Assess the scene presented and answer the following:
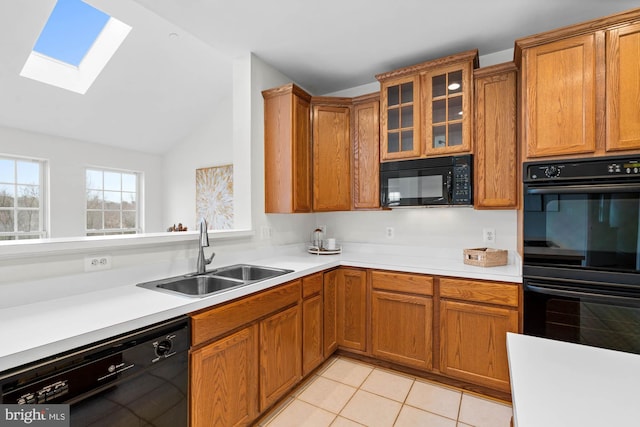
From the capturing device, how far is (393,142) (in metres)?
2.66

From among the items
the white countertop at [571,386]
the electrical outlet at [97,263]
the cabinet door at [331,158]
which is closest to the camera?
the white countertop at [571,386]

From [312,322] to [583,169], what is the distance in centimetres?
198

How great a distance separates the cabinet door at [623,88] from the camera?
1.67 metres

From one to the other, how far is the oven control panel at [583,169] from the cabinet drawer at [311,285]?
1551 mm

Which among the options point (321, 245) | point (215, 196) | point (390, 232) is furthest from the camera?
point (215, 196)

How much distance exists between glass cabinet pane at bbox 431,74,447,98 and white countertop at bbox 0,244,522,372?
4.44ft

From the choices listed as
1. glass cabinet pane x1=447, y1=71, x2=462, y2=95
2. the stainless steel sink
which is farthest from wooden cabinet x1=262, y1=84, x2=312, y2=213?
glass cabinet pane x1=447, y1=71, x2=462, y2=95

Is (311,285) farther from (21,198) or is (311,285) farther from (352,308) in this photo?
(21,198)

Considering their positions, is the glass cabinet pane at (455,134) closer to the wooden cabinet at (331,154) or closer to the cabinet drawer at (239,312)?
the wooden cabinet at (331,154)

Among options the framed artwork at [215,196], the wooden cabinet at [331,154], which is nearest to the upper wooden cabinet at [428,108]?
the wooden cabinet at [331,154]

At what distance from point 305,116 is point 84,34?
2.63 meters

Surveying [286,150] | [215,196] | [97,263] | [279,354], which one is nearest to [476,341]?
[279,354]

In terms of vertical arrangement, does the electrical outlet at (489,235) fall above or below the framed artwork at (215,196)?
below

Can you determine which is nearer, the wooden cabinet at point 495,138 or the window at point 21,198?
the wooden cabinet at point 495,138
